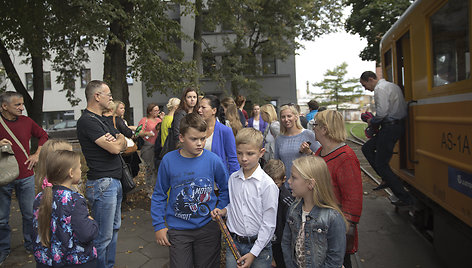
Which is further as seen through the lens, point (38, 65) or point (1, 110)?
point (38, 65)

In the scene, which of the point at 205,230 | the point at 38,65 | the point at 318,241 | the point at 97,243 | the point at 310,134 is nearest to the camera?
the point at 318,241

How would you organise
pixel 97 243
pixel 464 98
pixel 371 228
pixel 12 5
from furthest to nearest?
1. pixel 12 5
2. pixel 371 228
3. pixel 97 243
4. pixel 464 98

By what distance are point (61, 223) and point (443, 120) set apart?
3.66 meters

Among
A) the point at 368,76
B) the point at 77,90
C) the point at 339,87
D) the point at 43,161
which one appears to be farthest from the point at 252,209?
the point at 339,87

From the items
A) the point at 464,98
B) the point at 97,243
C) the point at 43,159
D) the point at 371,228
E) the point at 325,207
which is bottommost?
the point at 371,228

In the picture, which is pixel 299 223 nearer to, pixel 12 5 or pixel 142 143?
pixel 142 143

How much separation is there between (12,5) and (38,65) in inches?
163

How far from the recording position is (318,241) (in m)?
2.34

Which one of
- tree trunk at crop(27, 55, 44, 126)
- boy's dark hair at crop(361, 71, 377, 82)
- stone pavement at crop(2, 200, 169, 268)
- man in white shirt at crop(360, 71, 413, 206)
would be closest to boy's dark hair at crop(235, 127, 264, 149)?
stone pavement at crop(2, 200, 169, 268)

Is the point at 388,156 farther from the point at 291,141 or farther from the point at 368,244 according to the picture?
the point at 291,141

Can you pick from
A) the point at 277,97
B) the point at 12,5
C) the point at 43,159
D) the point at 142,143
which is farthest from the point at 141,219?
the point at 277,97

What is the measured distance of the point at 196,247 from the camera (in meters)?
2.92

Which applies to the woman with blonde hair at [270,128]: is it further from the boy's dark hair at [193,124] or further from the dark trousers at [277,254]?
the boy's dark hair at [193,124]

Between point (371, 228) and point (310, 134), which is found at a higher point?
point (310, 134)
